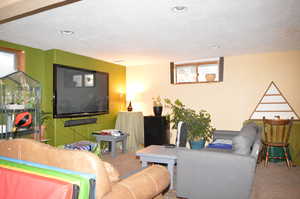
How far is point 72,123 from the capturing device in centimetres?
434

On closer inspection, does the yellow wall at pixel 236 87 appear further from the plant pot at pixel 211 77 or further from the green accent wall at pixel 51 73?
the green accent wall at pixel 51 73

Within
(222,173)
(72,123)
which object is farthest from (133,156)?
(222,173)

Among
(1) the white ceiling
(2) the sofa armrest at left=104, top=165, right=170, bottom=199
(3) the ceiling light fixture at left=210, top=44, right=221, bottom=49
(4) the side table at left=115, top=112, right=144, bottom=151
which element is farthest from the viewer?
(4) the side table at left=115, top=112, right=144, bottom=151

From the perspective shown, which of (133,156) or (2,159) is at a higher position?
(2,159)

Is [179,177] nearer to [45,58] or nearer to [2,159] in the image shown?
[2,159]

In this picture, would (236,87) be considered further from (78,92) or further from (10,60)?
(10,60)

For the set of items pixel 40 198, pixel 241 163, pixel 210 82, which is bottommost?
pixel 241 163

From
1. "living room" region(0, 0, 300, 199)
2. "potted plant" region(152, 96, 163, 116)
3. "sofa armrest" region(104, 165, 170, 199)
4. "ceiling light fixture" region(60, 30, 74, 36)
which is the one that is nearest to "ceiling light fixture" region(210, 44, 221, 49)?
"living room" region(0, 0, 300, 199)

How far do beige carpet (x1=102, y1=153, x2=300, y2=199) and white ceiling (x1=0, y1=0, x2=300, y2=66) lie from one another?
7.36 ft

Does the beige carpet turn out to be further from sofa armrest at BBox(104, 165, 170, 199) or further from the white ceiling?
the white ceiling

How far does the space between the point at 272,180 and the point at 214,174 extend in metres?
1.60

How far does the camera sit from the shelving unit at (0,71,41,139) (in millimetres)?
2873

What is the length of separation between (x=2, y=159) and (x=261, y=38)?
3.83 metres

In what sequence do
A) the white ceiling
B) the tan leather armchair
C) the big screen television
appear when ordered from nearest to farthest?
the tan leather armchair
the white ceiling
the big screen television
